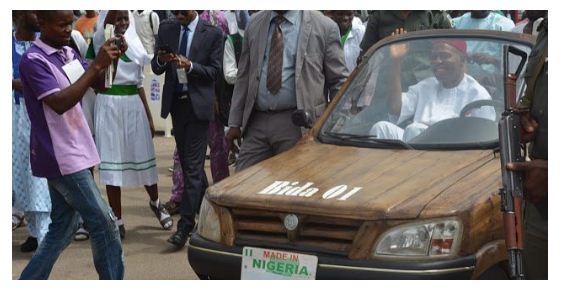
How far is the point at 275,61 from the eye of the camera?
7.33m

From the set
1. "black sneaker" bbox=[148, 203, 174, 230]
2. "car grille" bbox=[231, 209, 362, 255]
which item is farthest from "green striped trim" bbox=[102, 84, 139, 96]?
"car grille" bbox=[231, 209, 362, 255]

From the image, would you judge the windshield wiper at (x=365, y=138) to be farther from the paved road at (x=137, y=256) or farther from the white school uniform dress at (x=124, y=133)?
the white school uniform dress at (x=124, y=133)

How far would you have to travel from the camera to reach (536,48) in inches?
175

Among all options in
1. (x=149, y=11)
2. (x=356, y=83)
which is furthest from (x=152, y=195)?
(x=356, y=83)

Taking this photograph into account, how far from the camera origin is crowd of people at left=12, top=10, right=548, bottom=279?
19.2 ft

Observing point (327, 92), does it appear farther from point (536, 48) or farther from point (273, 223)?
point (536, 48)

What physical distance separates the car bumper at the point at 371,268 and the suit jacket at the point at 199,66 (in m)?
2.80

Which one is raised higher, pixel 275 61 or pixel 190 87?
pixel 275 61

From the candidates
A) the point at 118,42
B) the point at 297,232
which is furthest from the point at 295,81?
the point at 297,232

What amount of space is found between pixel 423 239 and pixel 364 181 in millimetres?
578

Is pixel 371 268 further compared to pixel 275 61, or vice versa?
pixel 275 61

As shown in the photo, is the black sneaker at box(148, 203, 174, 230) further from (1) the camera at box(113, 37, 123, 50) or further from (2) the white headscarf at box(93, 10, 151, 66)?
(1) the camera at box(113, 37, 123, 50)

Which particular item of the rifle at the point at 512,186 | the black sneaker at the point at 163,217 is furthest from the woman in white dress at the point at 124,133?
the rifle at the point at 512,186

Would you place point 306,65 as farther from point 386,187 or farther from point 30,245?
point 30,245
